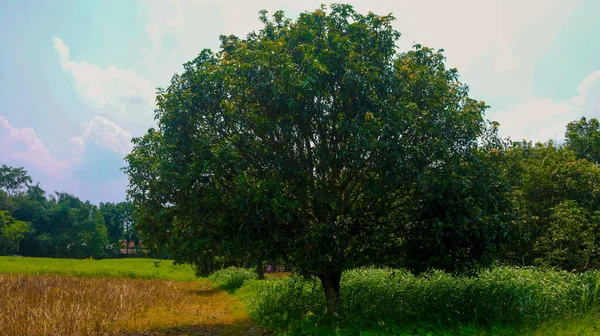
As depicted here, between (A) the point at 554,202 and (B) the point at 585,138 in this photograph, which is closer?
(A) the point at 554,202

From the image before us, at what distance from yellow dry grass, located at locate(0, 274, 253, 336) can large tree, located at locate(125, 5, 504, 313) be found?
9.99ft

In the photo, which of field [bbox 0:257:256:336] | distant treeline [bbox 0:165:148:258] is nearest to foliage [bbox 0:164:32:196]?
distant treeline [bbox 0:165:148:258]

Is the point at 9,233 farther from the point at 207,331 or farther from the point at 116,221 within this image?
the point at 207,331

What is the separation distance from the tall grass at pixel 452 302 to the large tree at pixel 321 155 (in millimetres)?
1408

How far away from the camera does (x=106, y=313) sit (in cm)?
1275

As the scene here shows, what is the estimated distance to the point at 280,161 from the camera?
989 cm

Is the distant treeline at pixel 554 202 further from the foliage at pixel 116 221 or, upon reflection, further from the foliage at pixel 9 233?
the foliage at pixel 116 221

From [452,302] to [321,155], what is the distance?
18.8ft

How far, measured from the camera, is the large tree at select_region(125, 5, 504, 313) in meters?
9.24

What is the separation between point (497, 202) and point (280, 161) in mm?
5498

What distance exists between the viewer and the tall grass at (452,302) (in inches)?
414

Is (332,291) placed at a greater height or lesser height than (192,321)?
greater

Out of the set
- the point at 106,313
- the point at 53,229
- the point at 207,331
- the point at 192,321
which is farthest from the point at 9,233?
the point at 207,331

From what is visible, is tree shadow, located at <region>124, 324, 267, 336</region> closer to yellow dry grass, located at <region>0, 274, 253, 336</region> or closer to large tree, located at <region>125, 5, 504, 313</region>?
yellow dry grass, located at <region>0, 274, 253, 336</region>
